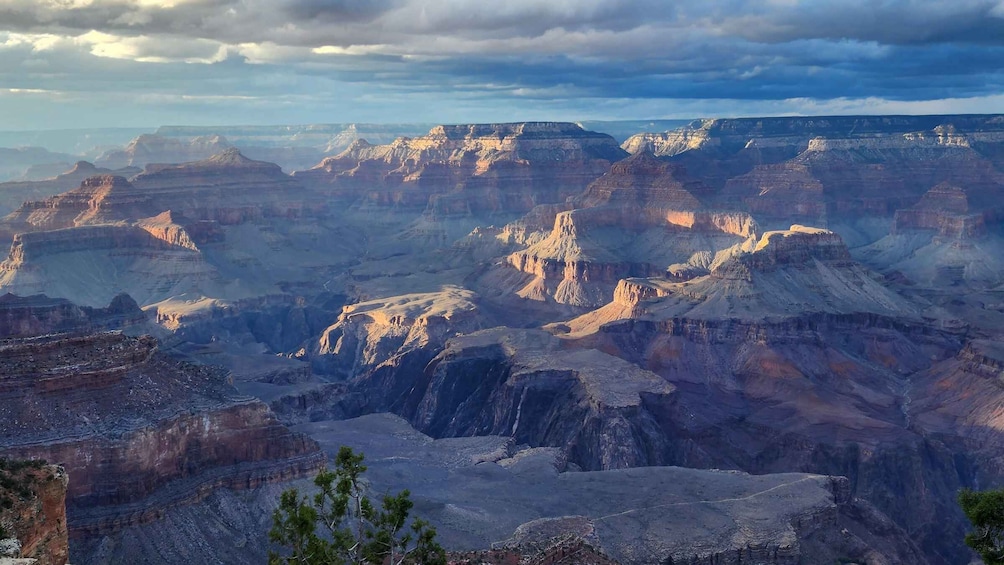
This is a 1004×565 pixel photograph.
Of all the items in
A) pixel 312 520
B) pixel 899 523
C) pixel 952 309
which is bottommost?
pixel 899 523

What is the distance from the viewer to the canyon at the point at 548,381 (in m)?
63.3

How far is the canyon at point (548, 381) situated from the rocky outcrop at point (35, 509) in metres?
19.4

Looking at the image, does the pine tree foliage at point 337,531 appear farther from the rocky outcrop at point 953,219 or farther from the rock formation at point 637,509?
the rocky outcrop at point 953,219

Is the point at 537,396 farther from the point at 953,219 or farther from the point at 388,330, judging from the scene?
the point at 953,219

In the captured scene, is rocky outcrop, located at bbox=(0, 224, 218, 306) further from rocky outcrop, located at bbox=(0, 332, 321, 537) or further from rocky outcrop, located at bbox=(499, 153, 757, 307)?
rocky outcrop, located at bbox=(0, 332, 321, 537)

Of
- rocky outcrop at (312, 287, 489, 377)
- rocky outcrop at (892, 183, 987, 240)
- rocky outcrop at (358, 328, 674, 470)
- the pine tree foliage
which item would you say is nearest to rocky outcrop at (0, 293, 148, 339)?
rocky outcrop at (358, 328, 674, 470)

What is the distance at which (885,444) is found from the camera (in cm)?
10019

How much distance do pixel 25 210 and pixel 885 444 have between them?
545 feet

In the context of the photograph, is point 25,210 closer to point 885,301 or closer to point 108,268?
point 108,268

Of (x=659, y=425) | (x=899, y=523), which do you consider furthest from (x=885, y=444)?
(x=659, y=425)

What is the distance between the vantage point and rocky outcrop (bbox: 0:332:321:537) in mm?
59375

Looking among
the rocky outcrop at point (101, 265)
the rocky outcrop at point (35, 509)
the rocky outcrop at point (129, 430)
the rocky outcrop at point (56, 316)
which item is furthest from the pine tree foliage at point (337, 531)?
the rocky outcrop at point (101, 265)

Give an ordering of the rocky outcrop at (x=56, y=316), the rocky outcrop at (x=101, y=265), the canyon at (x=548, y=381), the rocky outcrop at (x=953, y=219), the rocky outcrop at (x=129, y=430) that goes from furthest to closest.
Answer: the rocky outcrop at (x=953, y=219) < the rocky outcrop at (x=101, y=265) < the rocky outcrop at (x=56, y=316) < the canyon at (x=548, y=381) < the rocky outcrop at (x=129, y=430)

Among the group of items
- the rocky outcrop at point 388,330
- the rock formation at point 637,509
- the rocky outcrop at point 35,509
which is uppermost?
the rocky outcrop at point 35,509
